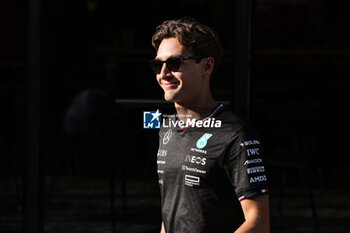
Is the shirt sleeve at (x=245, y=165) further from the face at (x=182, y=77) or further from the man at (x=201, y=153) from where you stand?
the face at (x=182, y=77)

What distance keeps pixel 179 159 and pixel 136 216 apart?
11.1ft

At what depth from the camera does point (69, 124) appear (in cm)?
631

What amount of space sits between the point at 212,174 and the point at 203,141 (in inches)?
4.7

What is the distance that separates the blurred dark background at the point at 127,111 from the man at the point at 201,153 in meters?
2.12

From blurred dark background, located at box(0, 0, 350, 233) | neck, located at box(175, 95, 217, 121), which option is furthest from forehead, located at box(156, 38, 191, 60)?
blurred dark background, located at box(0, 0, 350, 233)

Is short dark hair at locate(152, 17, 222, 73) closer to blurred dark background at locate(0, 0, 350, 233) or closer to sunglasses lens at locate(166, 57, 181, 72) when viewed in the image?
sunglasses lens at locate(166, 57, 181, 72)

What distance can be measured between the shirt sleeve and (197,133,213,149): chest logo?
0.09m

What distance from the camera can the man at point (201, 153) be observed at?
6.67ft

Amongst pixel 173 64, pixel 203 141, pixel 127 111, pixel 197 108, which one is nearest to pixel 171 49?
pixel 173 64

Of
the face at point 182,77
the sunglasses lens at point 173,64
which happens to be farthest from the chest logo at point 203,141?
the sunglasses lens at point 173,64

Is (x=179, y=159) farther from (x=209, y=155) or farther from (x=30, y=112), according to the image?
(x=30, y=112)

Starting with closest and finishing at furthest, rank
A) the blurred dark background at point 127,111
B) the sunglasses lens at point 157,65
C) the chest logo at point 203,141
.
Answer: the chest logo at point 203,141
the sunglasses lens at point 157,65
the blurred dark background at point 127,111

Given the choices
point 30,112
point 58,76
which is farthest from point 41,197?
point 58,76

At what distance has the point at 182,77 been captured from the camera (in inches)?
86.0
